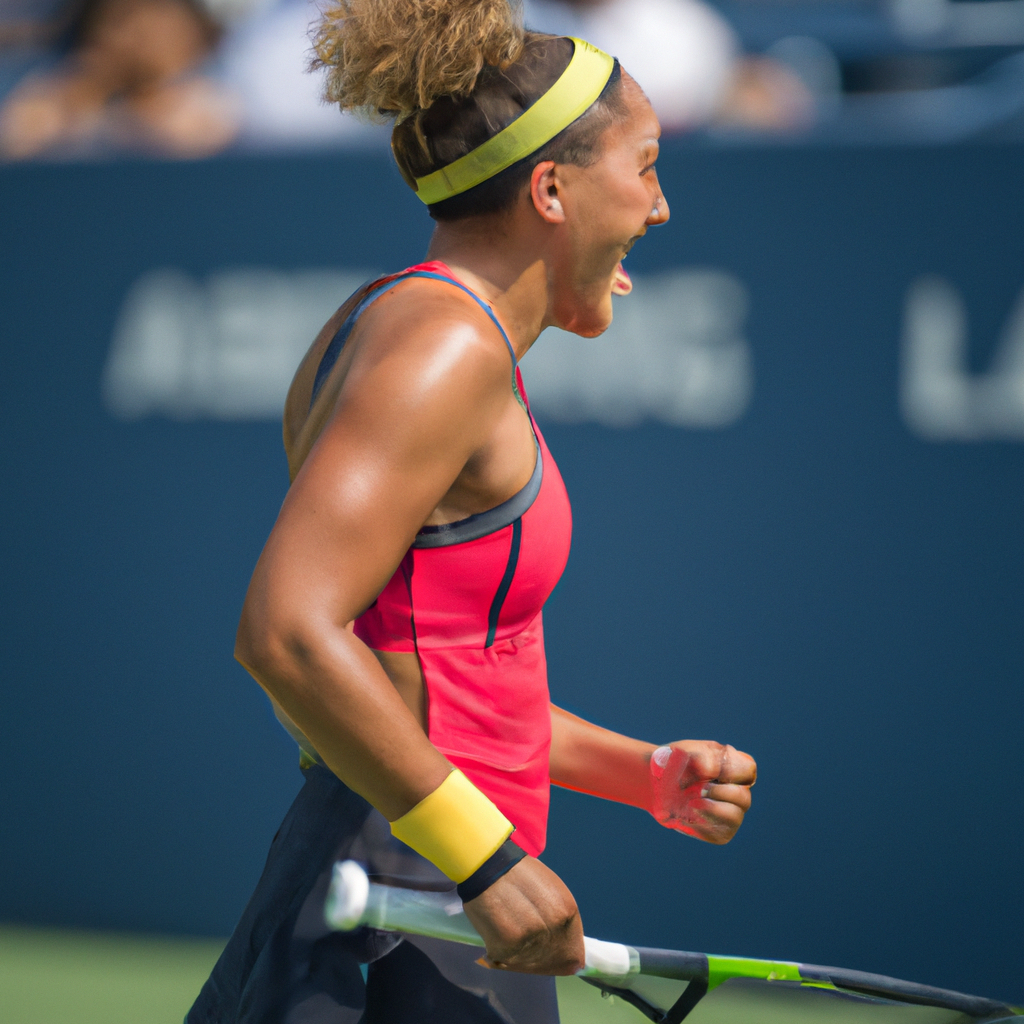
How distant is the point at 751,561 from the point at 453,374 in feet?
6.28

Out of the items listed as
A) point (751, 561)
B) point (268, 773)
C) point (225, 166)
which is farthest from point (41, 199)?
point (751, 561)

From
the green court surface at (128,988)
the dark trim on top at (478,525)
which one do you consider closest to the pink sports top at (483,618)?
the dark trim on top at (478,525)

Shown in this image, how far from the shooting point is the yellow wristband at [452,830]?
0.97m

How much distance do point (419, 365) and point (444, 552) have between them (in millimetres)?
192

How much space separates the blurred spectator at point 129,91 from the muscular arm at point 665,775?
219cm

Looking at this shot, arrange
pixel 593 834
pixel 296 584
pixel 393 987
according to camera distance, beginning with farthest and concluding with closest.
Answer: pixel 593 834 < pixel 393 987 < pixel 296 584

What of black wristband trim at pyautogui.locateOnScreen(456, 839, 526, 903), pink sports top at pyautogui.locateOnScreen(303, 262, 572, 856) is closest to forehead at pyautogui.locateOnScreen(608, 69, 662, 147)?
pink sports top at pyautogui.locateOnScreen(303, 262, 572, 856)

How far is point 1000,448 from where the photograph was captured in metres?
2.64

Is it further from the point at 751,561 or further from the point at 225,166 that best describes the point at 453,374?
the point at 225,166

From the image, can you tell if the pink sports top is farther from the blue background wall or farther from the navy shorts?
the blue background wall

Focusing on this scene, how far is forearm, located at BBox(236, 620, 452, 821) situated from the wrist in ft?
0.04

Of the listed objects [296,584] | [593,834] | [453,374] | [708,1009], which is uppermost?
[453,374]

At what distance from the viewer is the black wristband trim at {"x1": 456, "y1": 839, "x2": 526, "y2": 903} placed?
0.98m

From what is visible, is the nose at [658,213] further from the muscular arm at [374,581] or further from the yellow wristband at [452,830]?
the yellow wristband at [452,830]
